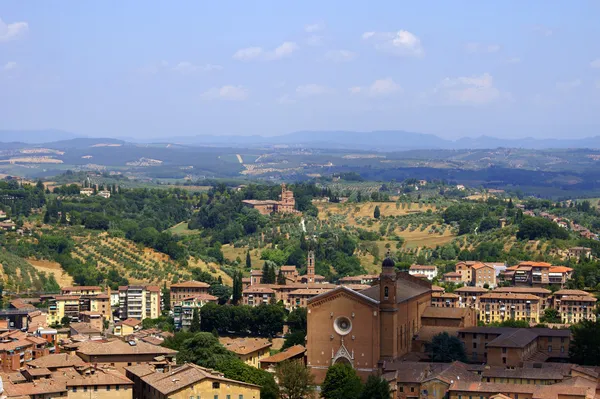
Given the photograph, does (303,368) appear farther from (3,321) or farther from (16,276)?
(16,276)

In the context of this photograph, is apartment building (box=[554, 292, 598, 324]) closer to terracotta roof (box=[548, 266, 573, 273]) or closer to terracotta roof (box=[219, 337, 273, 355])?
terracotta roof (box=[548, 266, 573, 273])

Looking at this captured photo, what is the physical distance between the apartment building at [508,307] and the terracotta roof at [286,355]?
16.2 meters

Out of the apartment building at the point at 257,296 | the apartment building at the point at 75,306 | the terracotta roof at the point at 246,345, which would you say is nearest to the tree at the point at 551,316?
the terracotta roof at the point at 246,345

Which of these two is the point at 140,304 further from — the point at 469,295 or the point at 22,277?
the point at 469,295

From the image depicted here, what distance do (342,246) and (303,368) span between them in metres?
49.6

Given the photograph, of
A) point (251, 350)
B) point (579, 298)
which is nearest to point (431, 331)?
point (251, 350)

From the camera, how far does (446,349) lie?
52.7m

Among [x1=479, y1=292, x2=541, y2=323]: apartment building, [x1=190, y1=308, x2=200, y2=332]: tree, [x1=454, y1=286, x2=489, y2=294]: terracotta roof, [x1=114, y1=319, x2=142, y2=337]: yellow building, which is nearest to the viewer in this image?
[x1=114, y1=319, x2=142, y2=337]: yellow building

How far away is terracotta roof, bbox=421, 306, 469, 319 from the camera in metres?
57.1

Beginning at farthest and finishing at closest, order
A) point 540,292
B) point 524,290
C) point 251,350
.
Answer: point 524,290 → point 540,292 → point 251,350

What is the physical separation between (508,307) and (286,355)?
18714 mm

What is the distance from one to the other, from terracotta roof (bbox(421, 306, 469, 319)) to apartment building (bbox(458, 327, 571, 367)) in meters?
1.38

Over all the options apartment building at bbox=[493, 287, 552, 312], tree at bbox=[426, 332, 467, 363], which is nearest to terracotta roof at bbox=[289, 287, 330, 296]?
apartment building at bbox=[493, 287, 552, 312]

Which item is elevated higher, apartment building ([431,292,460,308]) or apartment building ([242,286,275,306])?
apartment building ([431,292,460,308])
